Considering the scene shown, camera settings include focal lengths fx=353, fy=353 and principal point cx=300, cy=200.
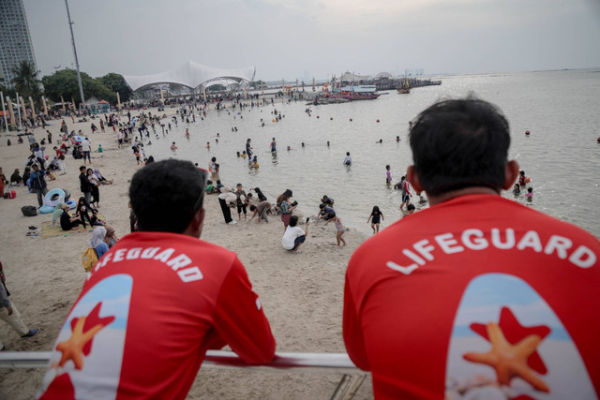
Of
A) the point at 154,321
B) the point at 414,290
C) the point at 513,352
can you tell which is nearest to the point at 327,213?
the point at 154,321

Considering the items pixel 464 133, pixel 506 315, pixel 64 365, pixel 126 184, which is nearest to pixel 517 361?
pixel 506 315

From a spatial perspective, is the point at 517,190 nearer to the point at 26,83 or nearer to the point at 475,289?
the point at 475,289

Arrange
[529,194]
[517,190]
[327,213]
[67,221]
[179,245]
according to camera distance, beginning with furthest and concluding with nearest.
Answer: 1. [517,190]
2. [529,194]
3. [327,213]
4. [67,221]
5. [179,245]

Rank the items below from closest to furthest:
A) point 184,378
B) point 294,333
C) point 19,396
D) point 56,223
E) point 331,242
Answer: point 184,378, point 19,396, point 294,333, point 331,242, point 56,223

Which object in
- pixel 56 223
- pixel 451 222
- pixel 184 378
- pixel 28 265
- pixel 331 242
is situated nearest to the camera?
pixel 451 222

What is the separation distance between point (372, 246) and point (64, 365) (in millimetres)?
1199

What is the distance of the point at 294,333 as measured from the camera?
5.71m

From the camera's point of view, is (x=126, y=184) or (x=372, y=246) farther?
(x=126, y=184)

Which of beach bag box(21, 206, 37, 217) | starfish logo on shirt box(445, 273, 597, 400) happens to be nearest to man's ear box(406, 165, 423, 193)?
starfish logo on shirt box(445, 273, 597, 400)

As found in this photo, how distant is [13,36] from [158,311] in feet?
672

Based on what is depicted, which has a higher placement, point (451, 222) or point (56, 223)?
point (451, 222)

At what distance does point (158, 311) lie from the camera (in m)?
1.33

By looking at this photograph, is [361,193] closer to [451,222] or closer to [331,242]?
[331,242]

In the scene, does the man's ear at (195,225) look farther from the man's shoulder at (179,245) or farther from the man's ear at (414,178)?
the man's ear at (414,178)
